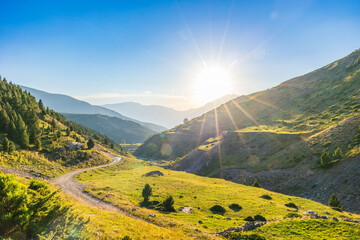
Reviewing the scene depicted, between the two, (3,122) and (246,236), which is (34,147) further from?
(246,236)

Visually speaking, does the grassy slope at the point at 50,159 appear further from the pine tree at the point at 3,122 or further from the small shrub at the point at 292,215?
the small shrub at the point at 292,215

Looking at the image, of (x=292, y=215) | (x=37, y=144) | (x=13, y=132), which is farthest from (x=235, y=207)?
(x=13, y=132)

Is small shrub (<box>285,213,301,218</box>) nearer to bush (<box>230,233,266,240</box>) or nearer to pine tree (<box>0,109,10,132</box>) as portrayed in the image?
bush (<box>230,233,266,240</box>)

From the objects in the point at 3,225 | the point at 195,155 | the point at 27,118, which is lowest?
the point at 195,155

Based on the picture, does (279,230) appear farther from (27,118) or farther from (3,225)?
(27,118)

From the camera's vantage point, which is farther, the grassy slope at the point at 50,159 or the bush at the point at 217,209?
the grassy slope at the point at 50,159

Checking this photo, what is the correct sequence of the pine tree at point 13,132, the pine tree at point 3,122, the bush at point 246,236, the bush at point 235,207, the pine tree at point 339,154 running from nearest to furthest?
the bush at point 246,236, the bush at point 235,207, the pine tree at point 339,154, the pine tree at point 13,132, the pine tree at point 3,122

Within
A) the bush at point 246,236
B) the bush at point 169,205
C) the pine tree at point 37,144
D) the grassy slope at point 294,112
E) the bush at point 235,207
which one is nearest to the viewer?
the bush at point 246,236

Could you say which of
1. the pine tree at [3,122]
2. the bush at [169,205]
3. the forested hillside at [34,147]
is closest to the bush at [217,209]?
the bush at [169,205]

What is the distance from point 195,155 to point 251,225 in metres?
100

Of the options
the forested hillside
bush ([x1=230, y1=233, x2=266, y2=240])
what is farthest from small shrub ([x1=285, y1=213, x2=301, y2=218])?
the forested hillside

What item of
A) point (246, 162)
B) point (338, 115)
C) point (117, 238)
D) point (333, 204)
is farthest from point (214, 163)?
point (117, 238)

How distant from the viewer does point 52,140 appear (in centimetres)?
8412

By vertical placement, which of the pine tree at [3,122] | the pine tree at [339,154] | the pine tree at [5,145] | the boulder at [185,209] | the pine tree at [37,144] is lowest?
the boulder at [185,209]
